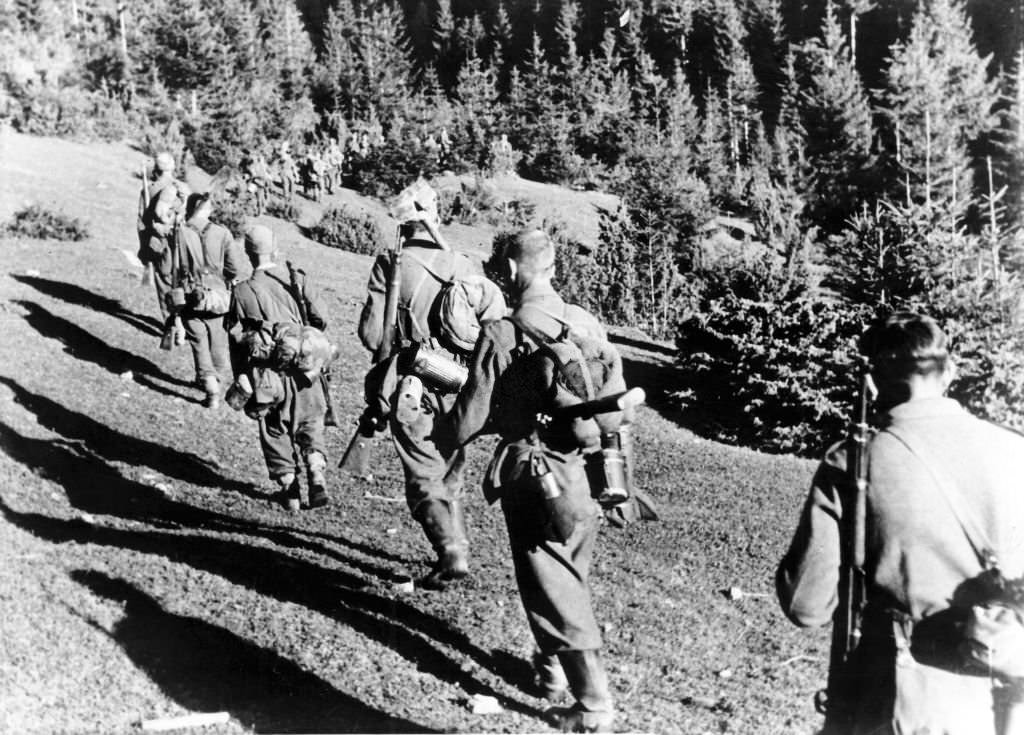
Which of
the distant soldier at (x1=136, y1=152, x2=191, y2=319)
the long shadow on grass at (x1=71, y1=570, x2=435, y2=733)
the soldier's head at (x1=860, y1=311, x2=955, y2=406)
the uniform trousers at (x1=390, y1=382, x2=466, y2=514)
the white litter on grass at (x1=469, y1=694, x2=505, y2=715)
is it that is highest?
the soldier's head at (x1=860, y1=311, x2=955, y2=406)

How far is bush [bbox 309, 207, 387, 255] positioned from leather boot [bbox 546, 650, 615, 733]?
20.9m

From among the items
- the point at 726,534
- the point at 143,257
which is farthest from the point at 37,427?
the point at 726,534

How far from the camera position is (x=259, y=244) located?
28.1 ft

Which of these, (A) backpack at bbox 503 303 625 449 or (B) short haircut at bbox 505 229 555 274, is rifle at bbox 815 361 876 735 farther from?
(B) short haircut at bbox 505 229 555 274

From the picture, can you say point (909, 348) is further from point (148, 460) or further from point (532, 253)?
point (148, 460)

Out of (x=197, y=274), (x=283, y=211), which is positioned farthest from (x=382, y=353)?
(x=283, y=211)

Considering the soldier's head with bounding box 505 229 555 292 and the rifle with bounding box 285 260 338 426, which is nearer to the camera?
the soldier's head with bounding box 505 229 555 292

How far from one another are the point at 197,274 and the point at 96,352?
6.94 feet

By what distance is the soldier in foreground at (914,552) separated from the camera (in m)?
2.82

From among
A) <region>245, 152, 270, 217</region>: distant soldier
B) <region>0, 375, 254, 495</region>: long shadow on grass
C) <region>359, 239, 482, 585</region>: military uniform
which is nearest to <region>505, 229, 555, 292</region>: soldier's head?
<region>359, 239, 482, 585</region>: military uniform

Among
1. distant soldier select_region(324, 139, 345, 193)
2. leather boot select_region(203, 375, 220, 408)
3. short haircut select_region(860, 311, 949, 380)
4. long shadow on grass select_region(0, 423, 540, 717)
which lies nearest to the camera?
short haircut select_region(860, 311, 949, 380)

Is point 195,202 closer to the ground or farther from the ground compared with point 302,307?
farther from the ground

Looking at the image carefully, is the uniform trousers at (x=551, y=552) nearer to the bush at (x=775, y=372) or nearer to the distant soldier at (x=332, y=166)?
the bush at (x=775, y=372)

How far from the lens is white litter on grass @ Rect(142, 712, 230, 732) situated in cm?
448
